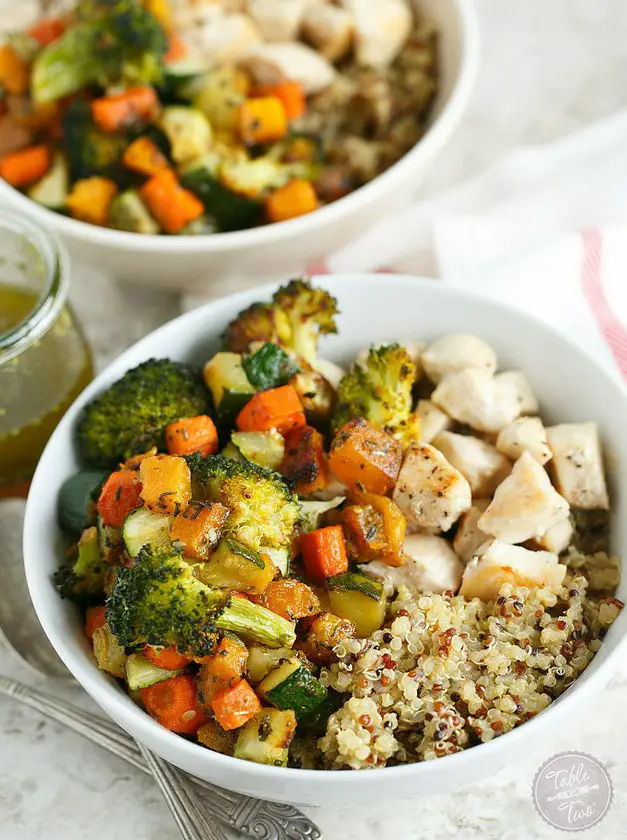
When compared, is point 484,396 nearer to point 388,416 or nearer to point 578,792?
point 388,416

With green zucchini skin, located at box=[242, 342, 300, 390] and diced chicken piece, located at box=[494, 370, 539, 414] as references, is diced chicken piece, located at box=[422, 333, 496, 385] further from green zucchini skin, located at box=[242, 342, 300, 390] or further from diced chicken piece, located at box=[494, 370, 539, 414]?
green zucchini skin, located at box=[242, 342, 300, 390]

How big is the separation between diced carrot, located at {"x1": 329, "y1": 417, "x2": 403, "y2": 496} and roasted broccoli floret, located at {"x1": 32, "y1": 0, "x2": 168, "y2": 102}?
1.45 meters

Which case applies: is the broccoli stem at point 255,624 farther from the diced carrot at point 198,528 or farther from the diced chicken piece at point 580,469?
the diced chicken piece at point 580,469

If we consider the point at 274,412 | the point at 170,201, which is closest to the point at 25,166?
the point at 170,201

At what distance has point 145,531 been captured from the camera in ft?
6.21

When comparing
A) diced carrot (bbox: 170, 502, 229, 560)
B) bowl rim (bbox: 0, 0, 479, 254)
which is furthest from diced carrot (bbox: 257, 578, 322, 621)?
bowl rim (bbox: 0, 0, 479, 254)

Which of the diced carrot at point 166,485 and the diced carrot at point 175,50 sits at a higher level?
the diced carrot at point 175,50

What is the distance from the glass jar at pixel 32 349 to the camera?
2.48 m

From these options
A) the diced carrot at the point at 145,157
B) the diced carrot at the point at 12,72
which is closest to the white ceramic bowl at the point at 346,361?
the diced carrot at the point at 145,157

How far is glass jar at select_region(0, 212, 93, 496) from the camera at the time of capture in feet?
8.14

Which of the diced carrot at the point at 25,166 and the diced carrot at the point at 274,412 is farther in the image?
the diced carrot at the point at 25,166

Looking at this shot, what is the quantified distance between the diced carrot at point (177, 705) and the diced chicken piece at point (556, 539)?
797 millimetres

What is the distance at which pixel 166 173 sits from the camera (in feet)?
9.36

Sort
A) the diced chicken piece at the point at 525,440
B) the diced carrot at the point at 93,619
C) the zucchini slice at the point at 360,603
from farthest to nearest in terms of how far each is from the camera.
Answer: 1. the diced chicken piece at the point at 525,440
2. the diced carrot at the point at 93,619
3. the zucchini slice at the point at 360,603
